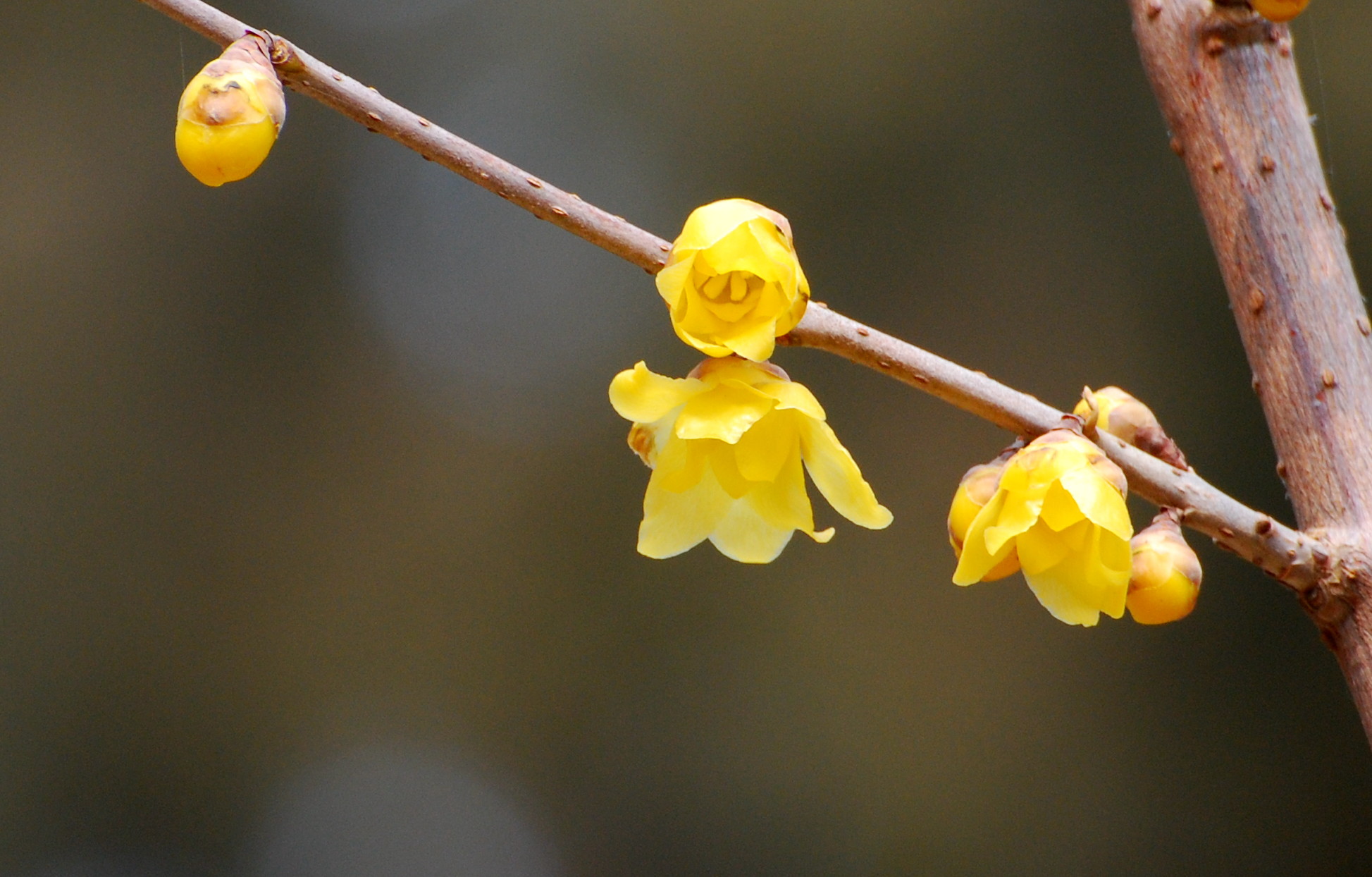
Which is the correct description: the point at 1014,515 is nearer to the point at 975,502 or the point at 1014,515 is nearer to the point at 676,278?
the point at 975,502

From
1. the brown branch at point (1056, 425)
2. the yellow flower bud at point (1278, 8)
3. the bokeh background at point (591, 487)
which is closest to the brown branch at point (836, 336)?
the brown branch at point (1056, 425)

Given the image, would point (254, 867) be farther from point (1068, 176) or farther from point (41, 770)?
point (1068, 176)

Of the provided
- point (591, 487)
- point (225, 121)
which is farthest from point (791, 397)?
point (591, 487)

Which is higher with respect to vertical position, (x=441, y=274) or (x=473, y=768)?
(x=441, y=274)

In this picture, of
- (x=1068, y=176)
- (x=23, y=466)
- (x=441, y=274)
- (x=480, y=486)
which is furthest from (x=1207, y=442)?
(x=23, y=466)

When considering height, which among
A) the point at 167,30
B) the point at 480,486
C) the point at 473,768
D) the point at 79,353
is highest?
the point at 167,30
